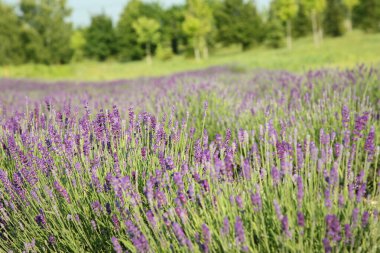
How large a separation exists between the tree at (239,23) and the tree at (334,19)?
7.49 meters

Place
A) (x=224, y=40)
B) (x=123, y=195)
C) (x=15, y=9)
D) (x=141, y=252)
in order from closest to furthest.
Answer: (x=141, y=252)
(x=123, y=195)
(x=15, y=9)
(x=224, y=40)

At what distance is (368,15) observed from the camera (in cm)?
3875

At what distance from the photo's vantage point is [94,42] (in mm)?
42906

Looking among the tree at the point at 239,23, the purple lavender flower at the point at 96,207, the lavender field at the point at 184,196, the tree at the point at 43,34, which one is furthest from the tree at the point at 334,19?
the purple lavender flower at the point at 96,207

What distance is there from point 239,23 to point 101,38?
50.7 feet

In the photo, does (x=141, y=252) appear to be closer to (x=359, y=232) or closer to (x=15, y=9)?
(x=359, y=232)

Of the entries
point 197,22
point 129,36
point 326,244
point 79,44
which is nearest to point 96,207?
point 326,244

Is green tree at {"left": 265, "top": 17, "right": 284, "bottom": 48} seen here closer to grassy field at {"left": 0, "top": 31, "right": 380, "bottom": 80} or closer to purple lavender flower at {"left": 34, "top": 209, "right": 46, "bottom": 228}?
grassy field at {"left": 0, "top": 31, "right": 380, "bottom": 80}

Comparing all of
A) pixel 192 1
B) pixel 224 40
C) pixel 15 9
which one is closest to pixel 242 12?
pixel 224 40

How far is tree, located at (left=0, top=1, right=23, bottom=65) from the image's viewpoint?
111ft

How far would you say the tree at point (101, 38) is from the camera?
139 feet

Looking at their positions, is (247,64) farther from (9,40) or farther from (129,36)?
(9,40)

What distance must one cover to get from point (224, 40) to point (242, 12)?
3384 mm

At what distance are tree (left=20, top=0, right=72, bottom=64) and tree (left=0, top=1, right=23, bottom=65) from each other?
798 mm
